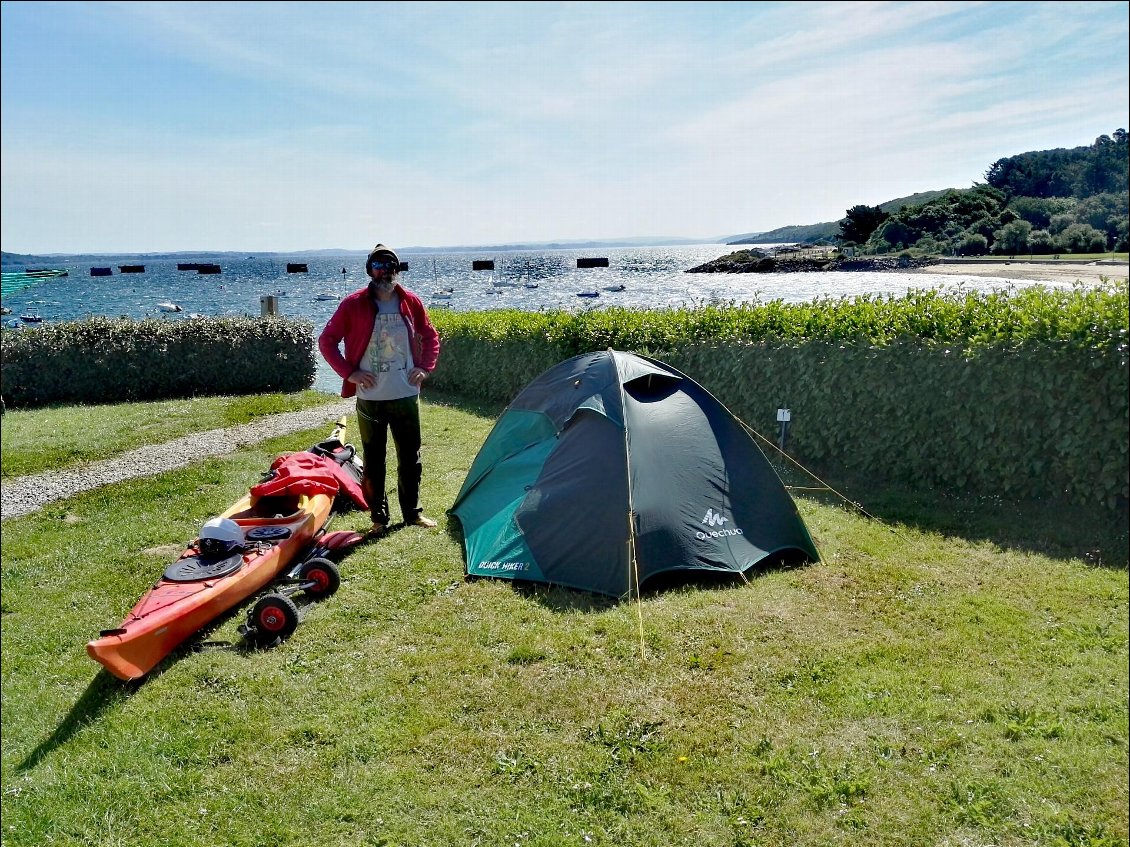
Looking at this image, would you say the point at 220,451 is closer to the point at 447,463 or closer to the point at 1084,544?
the point at 1084,544

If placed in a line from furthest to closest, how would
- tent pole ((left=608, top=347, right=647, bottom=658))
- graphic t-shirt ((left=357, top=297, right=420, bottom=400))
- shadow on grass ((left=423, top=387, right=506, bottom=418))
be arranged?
shadow on grass ((left=423, top=387, right=506, bottom=418)) → graphic t-shirt ((left=357, top=297, right=420, bottom=400)) → tent pole ((left=608, top=347, right=647, bottom=658))

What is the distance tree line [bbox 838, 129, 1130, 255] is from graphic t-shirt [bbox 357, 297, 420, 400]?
4.48m

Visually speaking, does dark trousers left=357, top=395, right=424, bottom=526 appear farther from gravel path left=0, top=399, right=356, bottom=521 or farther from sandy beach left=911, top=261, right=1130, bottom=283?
sandy beach left=911, top=261, right=1130, bottom=283

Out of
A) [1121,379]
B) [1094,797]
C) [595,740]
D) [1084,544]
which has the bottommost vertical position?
[595,740]

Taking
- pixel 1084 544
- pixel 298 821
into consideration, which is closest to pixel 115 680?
pixel 298 821

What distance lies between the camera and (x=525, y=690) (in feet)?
13.6

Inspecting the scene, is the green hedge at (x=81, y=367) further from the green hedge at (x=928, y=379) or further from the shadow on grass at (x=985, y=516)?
the shadow on grass at (x=985, y=516)

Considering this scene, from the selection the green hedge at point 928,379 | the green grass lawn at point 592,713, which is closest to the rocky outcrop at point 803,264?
the green hedge at point 928,379

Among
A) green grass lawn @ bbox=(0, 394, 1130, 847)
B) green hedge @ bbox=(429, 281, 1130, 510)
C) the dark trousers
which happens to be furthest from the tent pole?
green hedge @ bbox=(429, 281, 1130, 510)

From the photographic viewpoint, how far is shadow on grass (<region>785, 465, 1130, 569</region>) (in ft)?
14.0

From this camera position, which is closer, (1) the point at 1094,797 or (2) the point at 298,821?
(1) the point at 1094,797

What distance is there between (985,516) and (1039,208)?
5.27m

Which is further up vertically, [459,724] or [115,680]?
[115,680]

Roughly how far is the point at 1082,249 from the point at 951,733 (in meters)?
2.67
